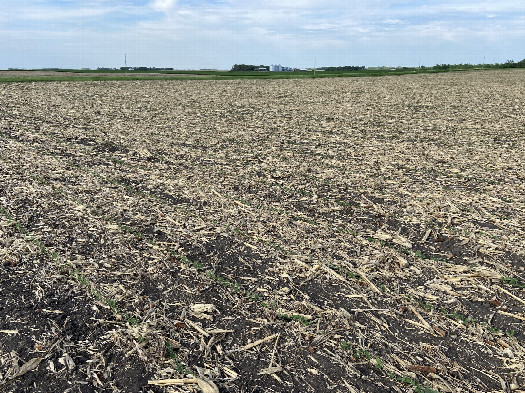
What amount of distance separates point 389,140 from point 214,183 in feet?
30.4

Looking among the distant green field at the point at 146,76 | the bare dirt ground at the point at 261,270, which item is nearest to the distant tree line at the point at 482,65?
the distant green field at the point at 146,76

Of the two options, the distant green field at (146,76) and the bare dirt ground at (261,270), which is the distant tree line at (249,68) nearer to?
the distant green field at (146,76)

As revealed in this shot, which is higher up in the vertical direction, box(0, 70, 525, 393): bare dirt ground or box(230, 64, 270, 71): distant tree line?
box(230, 64, 270, 71): distant tree line

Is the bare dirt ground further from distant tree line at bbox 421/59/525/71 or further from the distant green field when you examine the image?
distant tree line at bbox 421/59/525/71

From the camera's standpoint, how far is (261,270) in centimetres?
Answer: 686

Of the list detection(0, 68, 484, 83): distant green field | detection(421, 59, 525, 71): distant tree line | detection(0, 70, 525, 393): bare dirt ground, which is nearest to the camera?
detection(0, 70, 525, 393): bare dirt ground

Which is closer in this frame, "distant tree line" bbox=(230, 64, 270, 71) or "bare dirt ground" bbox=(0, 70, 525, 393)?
"bare dirt ground" bbox=(0, 70, 525, 393)

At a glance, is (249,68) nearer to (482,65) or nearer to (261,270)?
(482,65)

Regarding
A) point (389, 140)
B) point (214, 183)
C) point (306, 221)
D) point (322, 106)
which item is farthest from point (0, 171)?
point (322, 106)

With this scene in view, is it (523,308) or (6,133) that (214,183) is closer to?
(523,308)

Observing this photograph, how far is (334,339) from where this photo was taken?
17.4ft

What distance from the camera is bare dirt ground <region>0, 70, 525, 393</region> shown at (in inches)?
190

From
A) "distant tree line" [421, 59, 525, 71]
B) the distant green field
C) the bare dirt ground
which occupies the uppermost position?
"distant tree line" [421, 59, 525, 71]

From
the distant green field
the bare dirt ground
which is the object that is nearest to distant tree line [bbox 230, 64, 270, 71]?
the distant green field
